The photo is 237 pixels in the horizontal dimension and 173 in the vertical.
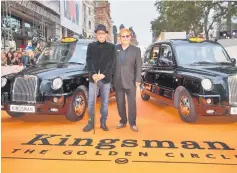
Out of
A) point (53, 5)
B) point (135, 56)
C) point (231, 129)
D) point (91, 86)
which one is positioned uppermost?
point (53, 5)

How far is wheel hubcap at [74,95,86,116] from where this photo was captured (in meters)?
6.30

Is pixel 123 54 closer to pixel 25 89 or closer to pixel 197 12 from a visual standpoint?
pixel 25 89

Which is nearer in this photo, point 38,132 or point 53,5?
point 38,132

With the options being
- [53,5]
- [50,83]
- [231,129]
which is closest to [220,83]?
[231,129]

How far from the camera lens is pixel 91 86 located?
558 cm

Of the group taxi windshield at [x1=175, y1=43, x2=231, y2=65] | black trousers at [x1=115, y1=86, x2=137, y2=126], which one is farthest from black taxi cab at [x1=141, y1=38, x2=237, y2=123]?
black trousers at [x1=115, y1=86, x2=137, y2=126]

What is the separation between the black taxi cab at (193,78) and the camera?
5789 millimetres

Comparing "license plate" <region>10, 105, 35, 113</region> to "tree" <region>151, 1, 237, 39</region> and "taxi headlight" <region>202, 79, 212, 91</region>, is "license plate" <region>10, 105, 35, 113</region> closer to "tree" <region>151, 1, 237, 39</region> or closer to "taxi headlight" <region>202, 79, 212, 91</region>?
"taxi headlight" <region>202, 79, 212, 91</region>

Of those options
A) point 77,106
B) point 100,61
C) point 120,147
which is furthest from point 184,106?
point 120,147

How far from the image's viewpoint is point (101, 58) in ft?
18.0

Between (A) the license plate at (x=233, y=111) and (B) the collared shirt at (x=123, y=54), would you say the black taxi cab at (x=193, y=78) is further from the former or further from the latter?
(B) the collared shirt at (x=123, y=54)

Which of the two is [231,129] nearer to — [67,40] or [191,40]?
[191,40]

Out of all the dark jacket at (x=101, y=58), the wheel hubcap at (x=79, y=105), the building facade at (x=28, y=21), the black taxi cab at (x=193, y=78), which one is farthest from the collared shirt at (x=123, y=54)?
the building facade at (x=28, y=21)

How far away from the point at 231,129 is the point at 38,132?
132 inches
